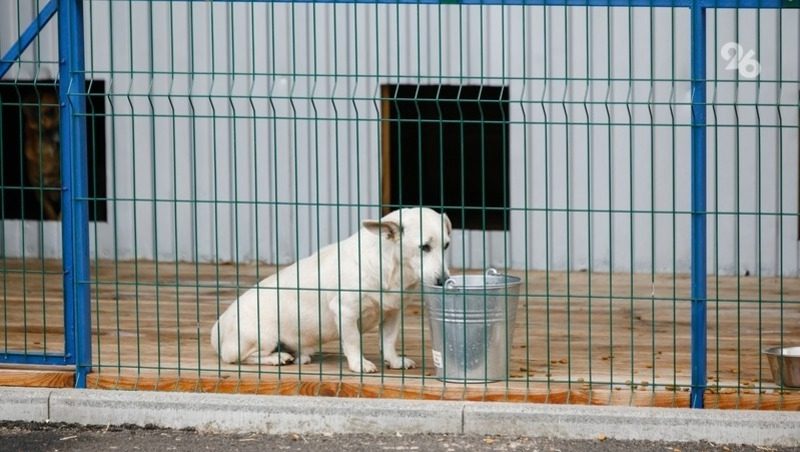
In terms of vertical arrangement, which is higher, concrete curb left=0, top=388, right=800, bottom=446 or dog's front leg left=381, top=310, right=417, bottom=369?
dog's front leg left=381, top=310, right=417, bottom=369

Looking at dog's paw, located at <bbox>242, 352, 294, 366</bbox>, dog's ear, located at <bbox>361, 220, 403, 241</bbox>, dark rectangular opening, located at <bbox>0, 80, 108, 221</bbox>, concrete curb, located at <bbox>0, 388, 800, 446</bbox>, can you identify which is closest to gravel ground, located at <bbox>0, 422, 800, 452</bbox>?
concrete curb, located at <bbox>0, 388, 800, 446</bbox>

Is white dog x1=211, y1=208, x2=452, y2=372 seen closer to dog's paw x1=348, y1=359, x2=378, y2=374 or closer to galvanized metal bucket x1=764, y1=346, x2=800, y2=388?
dog's paw x1=348, y1=359, x2=378, y2=374

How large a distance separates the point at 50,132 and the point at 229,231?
6.92ft

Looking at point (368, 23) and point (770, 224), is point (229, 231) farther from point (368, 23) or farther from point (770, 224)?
point (770, 224)

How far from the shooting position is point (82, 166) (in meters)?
6.55

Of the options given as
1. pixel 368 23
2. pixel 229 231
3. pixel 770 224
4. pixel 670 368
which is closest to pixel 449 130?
pixel 368 23

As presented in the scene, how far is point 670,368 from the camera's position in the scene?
7.12 metres

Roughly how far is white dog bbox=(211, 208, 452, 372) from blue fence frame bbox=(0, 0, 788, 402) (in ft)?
2.61

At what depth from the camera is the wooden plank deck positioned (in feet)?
20.9

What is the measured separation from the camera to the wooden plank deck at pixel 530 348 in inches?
251

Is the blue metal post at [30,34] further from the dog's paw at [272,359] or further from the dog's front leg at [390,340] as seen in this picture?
the dog's front leg at [390,340]

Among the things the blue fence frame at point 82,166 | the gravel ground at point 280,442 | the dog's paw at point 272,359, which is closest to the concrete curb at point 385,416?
the gravel ground at point 280,442

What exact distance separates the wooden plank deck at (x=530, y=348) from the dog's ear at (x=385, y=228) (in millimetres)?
441

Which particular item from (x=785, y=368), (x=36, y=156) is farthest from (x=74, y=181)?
(x=36, y=156)
